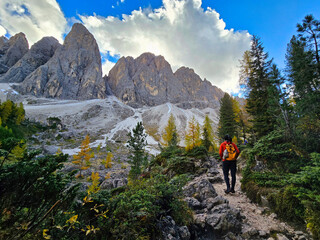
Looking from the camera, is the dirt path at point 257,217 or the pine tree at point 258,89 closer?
the dirt path at point 257,217

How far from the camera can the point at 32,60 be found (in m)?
137

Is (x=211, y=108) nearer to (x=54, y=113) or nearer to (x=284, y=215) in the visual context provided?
(x=54, y=113)

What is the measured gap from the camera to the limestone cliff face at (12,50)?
136788mm

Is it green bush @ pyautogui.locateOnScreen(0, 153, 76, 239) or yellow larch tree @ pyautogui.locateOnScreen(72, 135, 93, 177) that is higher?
green bush @ pyautogui.locateOnScreen(0, 153, 76, 239)

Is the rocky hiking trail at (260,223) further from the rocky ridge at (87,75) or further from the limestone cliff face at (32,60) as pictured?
the limestone cliff face at (32,60)

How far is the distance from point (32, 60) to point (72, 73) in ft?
144

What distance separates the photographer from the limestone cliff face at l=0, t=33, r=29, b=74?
136788mm

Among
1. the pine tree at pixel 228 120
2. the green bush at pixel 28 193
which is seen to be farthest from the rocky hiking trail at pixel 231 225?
the pine tree at pixel 228 120

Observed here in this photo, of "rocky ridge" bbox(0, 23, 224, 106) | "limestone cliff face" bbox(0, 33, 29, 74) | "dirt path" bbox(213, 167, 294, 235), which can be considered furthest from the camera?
"limestone cliff face" bbox(0, 33, 29, 74)

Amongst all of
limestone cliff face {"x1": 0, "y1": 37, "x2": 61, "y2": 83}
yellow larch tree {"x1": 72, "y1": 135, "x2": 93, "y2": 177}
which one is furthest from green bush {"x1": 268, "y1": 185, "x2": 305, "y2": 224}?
limestone cliff face {"x1": 0, "y1": 37, "x2": 61, "y2": 83}

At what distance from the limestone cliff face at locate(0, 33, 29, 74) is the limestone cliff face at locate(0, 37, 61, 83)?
41.7 ft

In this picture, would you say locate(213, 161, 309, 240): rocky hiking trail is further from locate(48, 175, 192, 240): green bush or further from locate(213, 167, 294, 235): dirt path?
locate(48, 175, 192, 240): green bush

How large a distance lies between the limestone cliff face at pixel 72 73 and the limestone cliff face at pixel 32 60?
14.7m

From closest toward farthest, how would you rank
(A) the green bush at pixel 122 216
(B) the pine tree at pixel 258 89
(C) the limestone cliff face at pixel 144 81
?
(A) the green bush at pixel 122 216 < (B) the pine tree at pixel 258 89 < (C) the limestone cliff face at pixel 144 81
